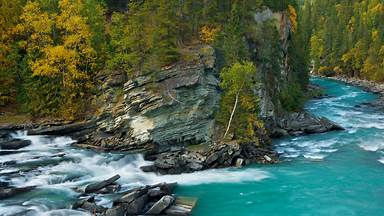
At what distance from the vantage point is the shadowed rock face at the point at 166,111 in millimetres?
38094

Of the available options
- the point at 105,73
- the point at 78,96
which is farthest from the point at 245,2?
the point at 78,96

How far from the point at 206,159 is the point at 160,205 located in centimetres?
1018

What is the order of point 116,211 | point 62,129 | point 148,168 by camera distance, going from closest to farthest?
point 116,211 → point 148,168 → point 62,129

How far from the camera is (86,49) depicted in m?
44.4

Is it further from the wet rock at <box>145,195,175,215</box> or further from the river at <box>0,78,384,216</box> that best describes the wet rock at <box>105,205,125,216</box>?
the river at <box>0,78,384,216</box>

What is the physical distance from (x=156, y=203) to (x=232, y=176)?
9.26 metres

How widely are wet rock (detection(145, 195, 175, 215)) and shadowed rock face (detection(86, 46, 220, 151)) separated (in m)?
11.5

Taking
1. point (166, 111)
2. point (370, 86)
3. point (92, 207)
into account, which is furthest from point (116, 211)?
point (370, 86)

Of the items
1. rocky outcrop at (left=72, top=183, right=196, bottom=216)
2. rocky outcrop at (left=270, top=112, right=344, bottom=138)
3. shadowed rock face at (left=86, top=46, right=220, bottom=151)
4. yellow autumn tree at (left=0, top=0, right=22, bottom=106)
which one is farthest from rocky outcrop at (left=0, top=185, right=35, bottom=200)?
rocky outcrop at (left=270, top=112, right=344, bottom=138)

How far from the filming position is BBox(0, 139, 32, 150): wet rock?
36.9m

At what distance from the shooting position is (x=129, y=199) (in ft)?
87.9

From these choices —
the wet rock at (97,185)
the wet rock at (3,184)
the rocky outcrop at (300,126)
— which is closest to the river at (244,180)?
the wet rock at (3,184)

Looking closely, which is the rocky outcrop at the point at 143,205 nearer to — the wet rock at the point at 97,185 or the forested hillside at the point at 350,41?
the wet rock at the point at 97,185

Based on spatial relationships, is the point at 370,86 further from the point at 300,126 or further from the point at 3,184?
the point at 3,184
